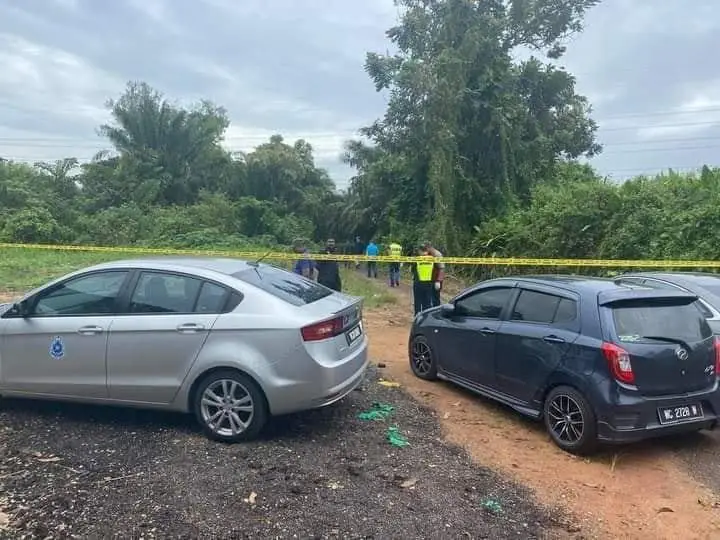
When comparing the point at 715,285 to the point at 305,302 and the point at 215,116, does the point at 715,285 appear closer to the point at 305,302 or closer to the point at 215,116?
the point at 305,302

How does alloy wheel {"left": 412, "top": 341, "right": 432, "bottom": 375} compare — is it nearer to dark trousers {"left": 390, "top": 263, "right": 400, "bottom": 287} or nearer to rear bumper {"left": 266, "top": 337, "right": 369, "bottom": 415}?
rear bumper {"left": 266, "top": 337, "right": 369, "bottom": 415}

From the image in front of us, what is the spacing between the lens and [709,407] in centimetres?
537

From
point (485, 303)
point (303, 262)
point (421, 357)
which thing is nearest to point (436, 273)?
point (303, 262)

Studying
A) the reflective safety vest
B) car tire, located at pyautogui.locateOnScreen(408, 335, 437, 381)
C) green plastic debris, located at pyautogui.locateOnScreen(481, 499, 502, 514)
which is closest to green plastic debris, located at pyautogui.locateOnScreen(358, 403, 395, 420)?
car tire, located at pyautogui.locateOnScreen(408, 335, 437, 381)

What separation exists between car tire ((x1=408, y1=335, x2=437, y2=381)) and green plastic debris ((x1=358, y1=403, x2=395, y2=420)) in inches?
55.8

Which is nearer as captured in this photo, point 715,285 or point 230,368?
point 230,368

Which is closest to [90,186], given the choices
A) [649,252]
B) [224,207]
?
[224,207]

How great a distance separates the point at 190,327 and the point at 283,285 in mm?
953

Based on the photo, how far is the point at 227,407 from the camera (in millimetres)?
4980

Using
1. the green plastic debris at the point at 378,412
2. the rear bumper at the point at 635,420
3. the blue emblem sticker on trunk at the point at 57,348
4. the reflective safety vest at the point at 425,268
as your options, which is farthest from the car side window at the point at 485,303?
the blue emblem sticker on trunk at the point at 57,348

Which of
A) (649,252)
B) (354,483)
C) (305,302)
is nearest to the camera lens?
(354,483)

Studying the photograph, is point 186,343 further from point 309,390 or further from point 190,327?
point 309,390

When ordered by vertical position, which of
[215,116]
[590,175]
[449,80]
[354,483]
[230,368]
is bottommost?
[354,483]

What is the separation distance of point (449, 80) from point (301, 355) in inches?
729
